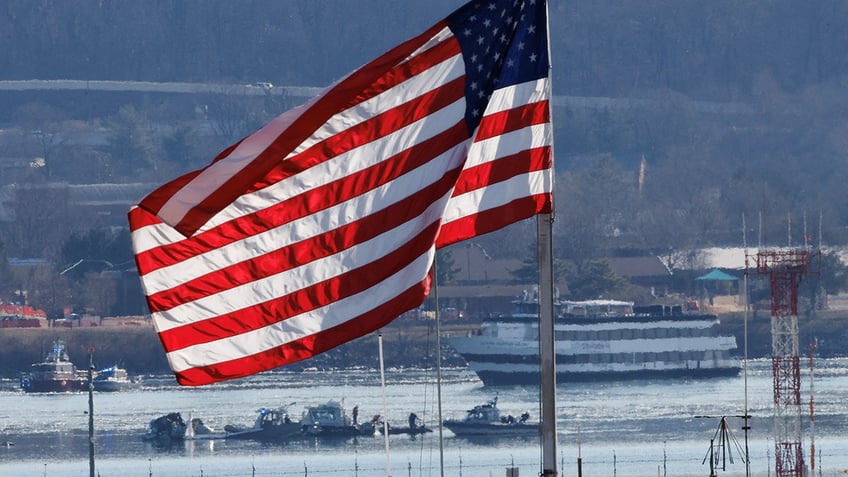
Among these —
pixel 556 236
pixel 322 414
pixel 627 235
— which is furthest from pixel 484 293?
pixel 322 414

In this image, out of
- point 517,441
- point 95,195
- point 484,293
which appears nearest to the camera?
point 517,441

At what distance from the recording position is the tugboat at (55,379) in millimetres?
92438

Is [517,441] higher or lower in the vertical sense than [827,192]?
lower

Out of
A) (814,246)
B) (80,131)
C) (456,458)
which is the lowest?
(456,458)

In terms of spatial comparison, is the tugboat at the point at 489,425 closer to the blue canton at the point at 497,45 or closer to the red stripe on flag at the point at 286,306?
the red stripe on flag at the point at 286,306

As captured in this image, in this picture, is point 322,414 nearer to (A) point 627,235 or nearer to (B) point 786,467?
(B) point 786,467

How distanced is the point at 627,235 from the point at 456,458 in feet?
299

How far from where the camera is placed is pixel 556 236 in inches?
5482

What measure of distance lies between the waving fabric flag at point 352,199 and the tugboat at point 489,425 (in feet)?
173

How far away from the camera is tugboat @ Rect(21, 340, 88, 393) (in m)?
92.4

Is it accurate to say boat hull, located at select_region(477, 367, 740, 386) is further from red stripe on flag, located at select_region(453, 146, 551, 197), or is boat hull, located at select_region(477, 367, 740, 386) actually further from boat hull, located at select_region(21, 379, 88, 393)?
red stripe on flag, located at select_region(453, 146, 551, 197)

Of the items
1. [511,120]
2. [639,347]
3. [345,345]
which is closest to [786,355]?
[511,120]

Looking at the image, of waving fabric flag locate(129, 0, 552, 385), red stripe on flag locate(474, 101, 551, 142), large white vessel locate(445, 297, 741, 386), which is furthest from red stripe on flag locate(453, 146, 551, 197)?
large white vessel locate(445, 297, 741, 386)

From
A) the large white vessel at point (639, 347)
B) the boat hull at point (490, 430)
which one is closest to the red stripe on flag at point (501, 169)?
the boat hull at point (490, 430)
